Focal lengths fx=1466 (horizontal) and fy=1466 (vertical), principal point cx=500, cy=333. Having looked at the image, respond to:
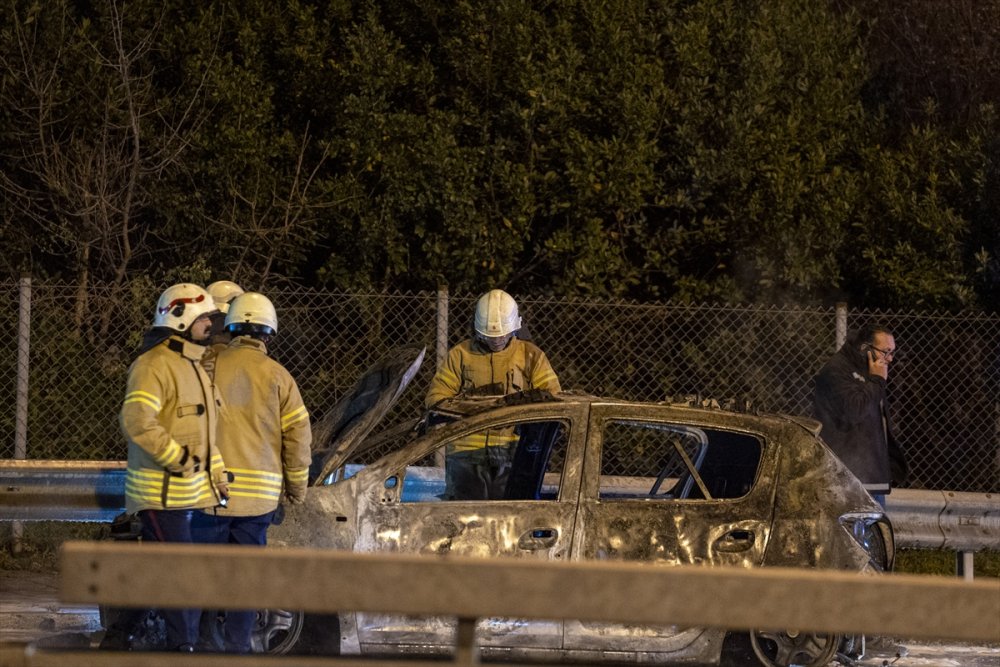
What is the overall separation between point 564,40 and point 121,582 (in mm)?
9967

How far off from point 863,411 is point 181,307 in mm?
4508

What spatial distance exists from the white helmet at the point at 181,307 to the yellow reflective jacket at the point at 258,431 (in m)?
0.26

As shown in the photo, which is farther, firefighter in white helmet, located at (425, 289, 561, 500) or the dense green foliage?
the dense green foliage

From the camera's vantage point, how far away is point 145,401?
6.36 m

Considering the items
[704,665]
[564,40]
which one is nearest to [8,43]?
[564,40]

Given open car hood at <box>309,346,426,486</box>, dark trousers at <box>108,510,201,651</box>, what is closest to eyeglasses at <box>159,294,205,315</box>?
dark trousers at <box>108,510,201,651</box>

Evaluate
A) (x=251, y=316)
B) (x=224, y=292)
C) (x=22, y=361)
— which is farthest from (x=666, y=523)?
(x=22, y=361)

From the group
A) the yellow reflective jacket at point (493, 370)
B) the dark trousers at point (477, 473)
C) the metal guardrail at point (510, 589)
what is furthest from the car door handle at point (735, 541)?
the metal guardrail at point (510, 589)

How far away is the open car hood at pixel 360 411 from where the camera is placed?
6.98 metres

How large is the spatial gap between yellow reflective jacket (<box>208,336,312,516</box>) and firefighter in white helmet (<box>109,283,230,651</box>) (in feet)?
0.29

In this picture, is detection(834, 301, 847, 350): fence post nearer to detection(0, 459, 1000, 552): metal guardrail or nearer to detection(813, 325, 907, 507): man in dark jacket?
detection(813, 325, 907, 507): man in dark jacket

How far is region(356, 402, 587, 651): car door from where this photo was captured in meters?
6.70

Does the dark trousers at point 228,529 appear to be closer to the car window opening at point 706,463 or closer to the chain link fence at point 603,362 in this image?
the car window opening at point 706,463

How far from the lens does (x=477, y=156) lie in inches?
505
